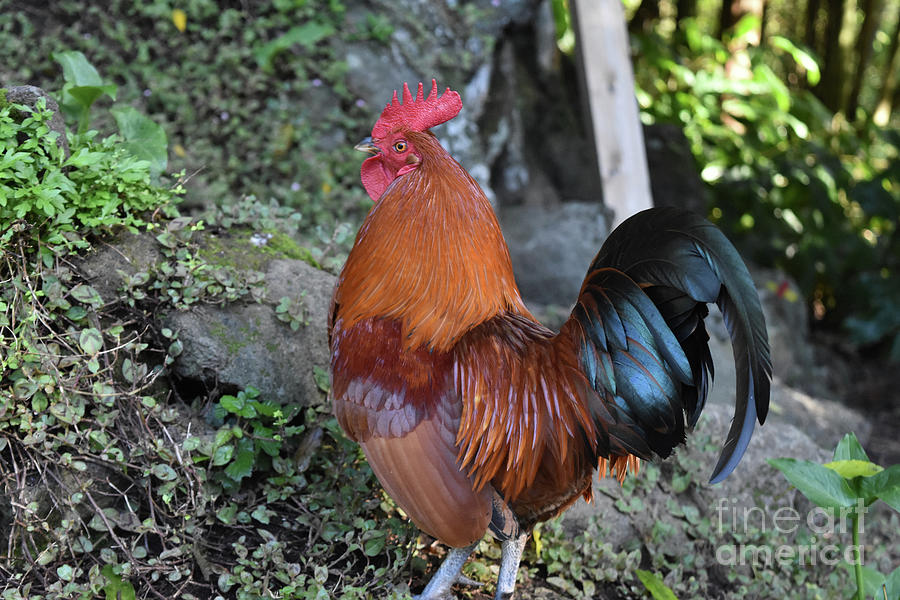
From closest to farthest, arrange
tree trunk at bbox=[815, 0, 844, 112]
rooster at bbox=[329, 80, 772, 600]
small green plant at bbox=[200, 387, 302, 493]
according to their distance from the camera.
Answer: rooster at bbox=[329, 80, 772, 600], small green plant at bbox=[200, 387, 302, 493], tree trunk at bbox=[815, 0, 844, 112]

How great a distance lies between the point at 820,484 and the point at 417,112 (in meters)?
1.86

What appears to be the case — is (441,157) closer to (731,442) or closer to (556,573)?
(731,442)

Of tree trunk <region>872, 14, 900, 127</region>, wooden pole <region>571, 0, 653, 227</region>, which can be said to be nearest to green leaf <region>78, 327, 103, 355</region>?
wooden pole <region>571, 0, 653, 227</region>

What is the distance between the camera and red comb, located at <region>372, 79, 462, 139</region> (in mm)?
2723

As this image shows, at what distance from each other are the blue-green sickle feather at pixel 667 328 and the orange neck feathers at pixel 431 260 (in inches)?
14.4

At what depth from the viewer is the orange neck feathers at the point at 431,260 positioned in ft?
8.09

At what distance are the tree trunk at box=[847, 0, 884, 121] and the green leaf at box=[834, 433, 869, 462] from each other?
Result: 27.9 feet

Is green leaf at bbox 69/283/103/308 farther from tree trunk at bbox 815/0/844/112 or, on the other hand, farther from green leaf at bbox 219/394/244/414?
tree trunk at bbox 815/0/844/112

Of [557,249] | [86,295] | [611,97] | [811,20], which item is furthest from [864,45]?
[86,295]

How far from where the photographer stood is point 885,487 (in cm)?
244

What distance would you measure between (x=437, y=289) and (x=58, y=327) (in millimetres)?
1457

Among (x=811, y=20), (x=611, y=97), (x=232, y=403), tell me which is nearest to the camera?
(x=232, y=403)

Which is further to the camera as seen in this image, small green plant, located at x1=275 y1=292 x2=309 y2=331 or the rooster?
small green plant, located at x1=275 y1=292 x2=309 y2=331

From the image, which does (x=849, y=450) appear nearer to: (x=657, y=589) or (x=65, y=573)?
(x=657, y=589)
